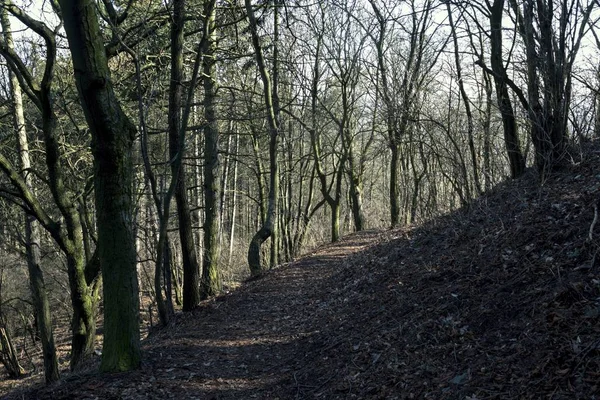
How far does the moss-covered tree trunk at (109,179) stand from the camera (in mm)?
5539

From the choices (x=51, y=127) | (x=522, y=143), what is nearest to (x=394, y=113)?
(x=522, y=143)

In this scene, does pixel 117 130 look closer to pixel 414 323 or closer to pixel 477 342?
pixel 414 323

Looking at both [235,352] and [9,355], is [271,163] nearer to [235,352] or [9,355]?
[235,352]

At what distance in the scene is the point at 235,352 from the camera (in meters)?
7.24

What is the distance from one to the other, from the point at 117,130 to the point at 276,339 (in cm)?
387

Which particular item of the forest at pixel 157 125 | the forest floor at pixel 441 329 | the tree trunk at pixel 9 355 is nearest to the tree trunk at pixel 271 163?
the forest at pixel 157 125

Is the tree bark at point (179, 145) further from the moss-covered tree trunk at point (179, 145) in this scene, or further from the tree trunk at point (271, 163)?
the tree trunk at point (271, 163)

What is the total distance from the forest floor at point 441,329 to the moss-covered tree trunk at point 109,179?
1.53 ft

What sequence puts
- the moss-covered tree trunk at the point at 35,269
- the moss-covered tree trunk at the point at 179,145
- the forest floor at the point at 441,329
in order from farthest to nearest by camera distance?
the moss-covered tree trunk at the point at 35,269 → the moss-covered tree trunk at the point at 179,145 → the forest floor at the point at 441,329

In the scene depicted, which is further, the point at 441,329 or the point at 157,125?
the point at 157,125

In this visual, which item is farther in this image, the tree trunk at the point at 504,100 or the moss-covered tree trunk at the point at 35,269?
the moss-covered tree trunk at the point at 35,269

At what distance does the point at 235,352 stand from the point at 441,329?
11.2ft

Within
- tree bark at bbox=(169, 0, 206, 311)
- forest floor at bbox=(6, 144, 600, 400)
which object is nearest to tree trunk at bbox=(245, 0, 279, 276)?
tree bark at bbox=(169, 0, 206, 311)

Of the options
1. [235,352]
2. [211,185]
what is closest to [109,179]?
[235,352]
